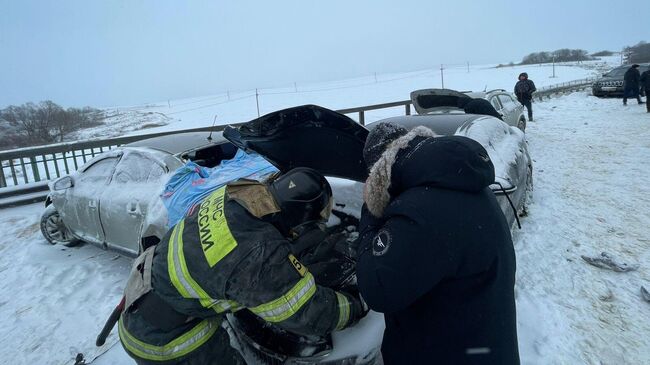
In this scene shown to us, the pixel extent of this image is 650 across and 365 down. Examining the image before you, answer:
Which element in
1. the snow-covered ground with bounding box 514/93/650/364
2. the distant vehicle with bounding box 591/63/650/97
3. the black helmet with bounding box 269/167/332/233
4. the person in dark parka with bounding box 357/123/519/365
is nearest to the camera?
the person in dark parka with bounding box 357/123/519/365

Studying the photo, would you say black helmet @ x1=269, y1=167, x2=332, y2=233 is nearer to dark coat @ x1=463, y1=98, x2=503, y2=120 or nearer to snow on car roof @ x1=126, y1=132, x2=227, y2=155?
snow on car roof @ x1=126, y1=132, x2=227, y2=155

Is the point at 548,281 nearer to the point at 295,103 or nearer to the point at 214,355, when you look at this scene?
the point at 214,355

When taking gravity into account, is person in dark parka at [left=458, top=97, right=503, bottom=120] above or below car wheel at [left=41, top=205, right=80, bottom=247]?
above

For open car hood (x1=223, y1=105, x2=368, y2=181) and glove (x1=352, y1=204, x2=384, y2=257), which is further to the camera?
open car hood (x1=223, y1=105, x2=368, y2=181)

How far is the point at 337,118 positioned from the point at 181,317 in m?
1.52

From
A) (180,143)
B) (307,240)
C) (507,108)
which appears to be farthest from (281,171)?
(507,108)

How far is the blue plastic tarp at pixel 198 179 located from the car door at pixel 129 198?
29 cm

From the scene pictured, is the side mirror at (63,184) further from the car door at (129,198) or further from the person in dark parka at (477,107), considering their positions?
the person in dark parka at (477,107)

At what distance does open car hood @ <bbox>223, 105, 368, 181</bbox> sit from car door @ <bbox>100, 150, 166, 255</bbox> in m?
1.70

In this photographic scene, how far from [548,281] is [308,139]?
259 cm

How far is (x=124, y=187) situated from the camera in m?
4.39

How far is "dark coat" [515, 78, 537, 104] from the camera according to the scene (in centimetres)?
1398

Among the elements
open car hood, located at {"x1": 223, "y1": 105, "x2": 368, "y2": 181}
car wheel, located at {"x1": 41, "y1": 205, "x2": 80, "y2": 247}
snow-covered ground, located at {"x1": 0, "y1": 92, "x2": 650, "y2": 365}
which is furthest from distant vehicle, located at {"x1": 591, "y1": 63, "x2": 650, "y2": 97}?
car wheel, located at {"x1": 41, "y1": 205, "x2": 80, "y2": 247}

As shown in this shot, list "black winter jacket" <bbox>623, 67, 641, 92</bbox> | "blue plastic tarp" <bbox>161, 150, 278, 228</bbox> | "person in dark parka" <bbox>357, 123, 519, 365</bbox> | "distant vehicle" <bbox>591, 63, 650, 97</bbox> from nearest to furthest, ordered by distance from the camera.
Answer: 1. "person in dark parka" <bbox>357, 123, 519, 365</bbox>
2. "blue plastic tarp" <bbox>161, 150, 278, 228</bbox>
3. "black winter jacket" <bbox>623, 67, 641, 92</bbox>
4. "distant vehicle" <bbox>591, 63, 650, 97</bbox>
